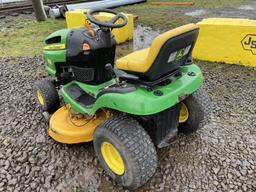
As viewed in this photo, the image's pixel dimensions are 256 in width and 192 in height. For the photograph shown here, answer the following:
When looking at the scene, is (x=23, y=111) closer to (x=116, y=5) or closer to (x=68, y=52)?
(x=68, y=52)

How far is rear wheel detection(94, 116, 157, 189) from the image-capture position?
2051 millimetres

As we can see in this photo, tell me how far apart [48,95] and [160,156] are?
1416mm

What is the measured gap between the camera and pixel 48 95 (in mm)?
3125

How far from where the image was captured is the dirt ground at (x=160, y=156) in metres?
2.38

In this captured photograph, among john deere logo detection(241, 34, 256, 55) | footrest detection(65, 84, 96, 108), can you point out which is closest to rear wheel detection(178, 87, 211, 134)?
footrest detection(65, 84, 96, 108)

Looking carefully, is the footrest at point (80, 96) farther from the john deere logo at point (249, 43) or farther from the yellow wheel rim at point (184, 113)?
the john deere logo at point (249, 43)

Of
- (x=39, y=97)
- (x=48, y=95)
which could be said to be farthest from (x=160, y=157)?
(x=39, y=97)

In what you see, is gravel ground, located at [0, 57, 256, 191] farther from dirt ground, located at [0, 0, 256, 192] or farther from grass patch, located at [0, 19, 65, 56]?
grass patch, located at [0, 19, 65, 56]

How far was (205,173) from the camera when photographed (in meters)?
2.48

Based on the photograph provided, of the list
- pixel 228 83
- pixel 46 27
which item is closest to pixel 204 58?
pixel 228 83

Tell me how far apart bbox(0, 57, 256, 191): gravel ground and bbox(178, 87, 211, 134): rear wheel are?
0.60ft

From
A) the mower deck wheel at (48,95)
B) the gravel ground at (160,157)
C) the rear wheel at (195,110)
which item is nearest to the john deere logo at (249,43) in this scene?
the gravel ground at (160,157)

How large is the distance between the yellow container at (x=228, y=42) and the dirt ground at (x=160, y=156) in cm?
100

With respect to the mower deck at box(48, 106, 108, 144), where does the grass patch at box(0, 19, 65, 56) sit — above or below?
below
